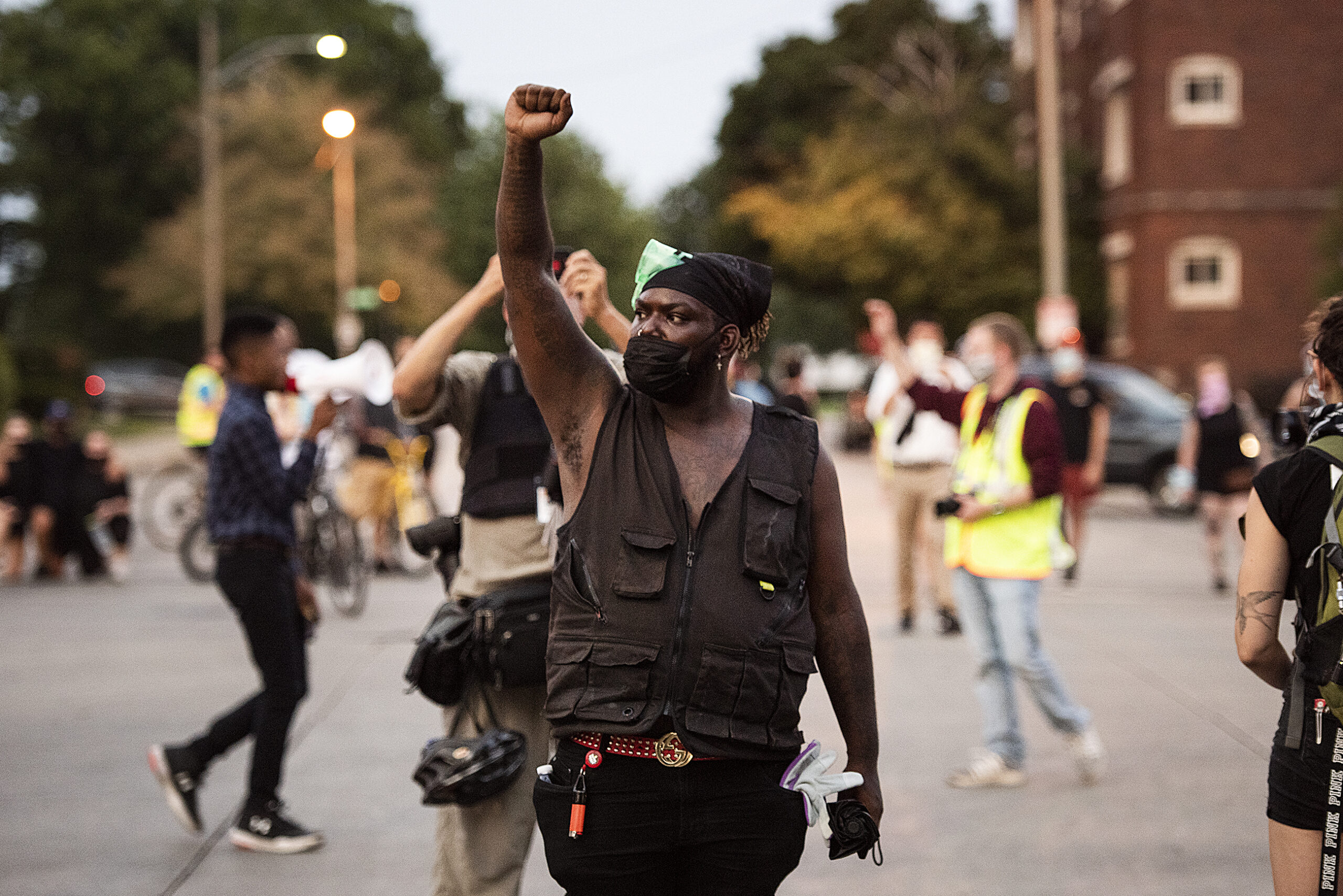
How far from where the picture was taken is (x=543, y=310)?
2.88 m

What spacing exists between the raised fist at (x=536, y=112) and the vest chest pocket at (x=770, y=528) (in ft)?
2.48

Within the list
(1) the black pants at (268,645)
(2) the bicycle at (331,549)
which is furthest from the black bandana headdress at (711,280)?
(2) the bicycle at (331,549)

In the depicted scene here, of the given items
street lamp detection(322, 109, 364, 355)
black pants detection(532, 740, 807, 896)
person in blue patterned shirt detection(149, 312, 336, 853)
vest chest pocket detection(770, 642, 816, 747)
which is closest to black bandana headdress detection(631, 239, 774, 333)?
vest chest pocket detection(770, 642, 816, 747)

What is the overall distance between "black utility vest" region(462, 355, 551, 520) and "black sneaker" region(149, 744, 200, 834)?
7.02ft

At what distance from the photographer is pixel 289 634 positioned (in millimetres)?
5602

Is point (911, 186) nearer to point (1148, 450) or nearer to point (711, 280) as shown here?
point (1148, 450)

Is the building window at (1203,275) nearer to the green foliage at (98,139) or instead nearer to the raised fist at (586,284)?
the green foliage at (98,139)

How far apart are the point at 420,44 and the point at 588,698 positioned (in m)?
61.8

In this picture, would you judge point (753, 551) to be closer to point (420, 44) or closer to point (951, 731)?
point (951, 731)

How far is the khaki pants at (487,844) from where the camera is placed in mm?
4023

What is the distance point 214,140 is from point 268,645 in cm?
3530

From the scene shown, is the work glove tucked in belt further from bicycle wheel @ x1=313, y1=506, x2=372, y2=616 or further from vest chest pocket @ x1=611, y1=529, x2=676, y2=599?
bicycle wheel @ x1=313, y1=506, x2=372, y2=616

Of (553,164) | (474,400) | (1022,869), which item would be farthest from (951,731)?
(553,164)

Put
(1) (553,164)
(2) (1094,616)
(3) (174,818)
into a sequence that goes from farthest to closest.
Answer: (1) (553,164)
(2) (1094,616)
(3) (174,818)
